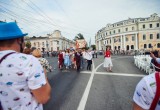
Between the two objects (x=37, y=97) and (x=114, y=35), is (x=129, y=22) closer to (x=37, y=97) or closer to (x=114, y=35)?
(x=114, y=35)

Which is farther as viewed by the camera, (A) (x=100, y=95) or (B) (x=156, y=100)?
(A) (x=100, y=95)

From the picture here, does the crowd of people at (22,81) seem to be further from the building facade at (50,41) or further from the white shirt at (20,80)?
the building facade at (50,41)

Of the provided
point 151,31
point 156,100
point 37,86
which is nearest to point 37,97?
point 37,86

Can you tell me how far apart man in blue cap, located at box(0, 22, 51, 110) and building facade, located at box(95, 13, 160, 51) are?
8240 centimetres

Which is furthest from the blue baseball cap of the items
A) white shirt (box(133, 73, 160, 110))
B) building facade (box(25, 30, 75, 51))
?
building facade (box(25, 30, 75, 51))

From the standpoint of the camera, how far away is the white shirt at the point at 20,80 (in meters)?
1.64

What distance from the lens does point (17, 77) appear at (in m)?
1.65

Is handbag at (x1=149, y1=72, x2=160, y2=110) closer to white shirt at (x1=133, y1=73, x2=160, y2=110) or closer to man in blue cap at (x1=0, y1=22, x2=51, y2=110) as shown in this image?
white shirt at (x1=133, y1=73, x2=160, y2=110)

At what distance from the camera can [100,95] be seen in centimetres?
672

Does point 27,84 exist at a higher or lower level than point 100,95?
higher

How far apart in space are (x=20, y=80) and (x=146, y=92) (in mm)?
1238

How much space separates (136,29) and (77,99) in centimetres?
8792

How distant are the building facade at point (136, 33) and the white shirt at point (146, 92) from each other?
81.9m

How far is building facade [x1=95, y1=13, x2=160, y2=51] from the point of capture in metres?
82.9
